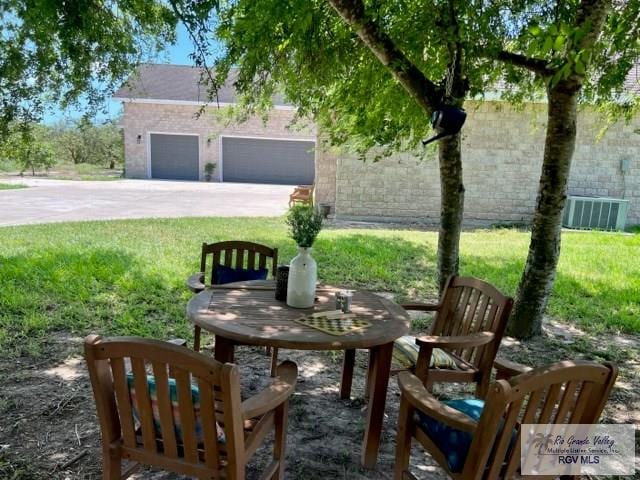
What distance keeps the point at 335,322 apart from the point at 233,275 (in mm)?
1413

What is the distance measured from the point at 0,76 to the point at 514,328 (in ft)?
17.1

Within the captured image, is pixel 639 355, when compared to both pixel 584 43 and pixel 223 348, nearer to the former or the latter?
pixel 584 43

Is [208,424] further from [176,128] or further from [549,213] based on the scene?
[176,128]

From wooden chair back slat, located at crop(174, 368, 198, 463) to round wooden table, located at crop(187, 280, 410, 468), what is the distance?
572 mm

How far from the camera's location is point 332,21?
4.70 metres

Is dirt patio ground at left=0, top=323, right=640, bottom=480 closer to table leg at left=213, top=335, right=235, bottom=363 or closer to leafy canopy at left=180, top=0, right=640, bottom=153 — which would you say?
table leg at left=213, top=335, right=235, bottom=363

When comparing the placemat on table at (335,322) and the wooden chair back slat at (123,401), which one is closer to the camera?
the wooden chair back slat at (123,401)

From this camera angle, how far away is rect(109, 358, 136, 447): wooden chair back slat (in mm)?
1586

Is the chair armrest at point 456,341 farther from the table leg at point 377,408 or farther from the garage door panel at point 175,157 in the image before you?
the garage door panel at point 175,157

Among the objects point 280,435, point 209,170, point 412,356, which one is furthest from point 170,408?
point 209,170

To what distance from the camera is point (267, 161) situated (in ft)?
76.4

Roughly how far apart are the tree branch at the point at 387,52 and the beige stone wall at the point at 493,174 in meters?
7.13

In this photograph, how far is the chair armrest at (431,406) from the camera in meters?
1.64

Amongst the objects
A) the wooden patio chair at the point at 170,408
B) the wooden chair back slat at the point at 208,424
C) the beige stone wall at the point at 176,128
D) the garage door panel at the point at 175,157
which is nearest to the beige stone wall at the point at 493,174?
the wooden patio chair at the point at 170,408
